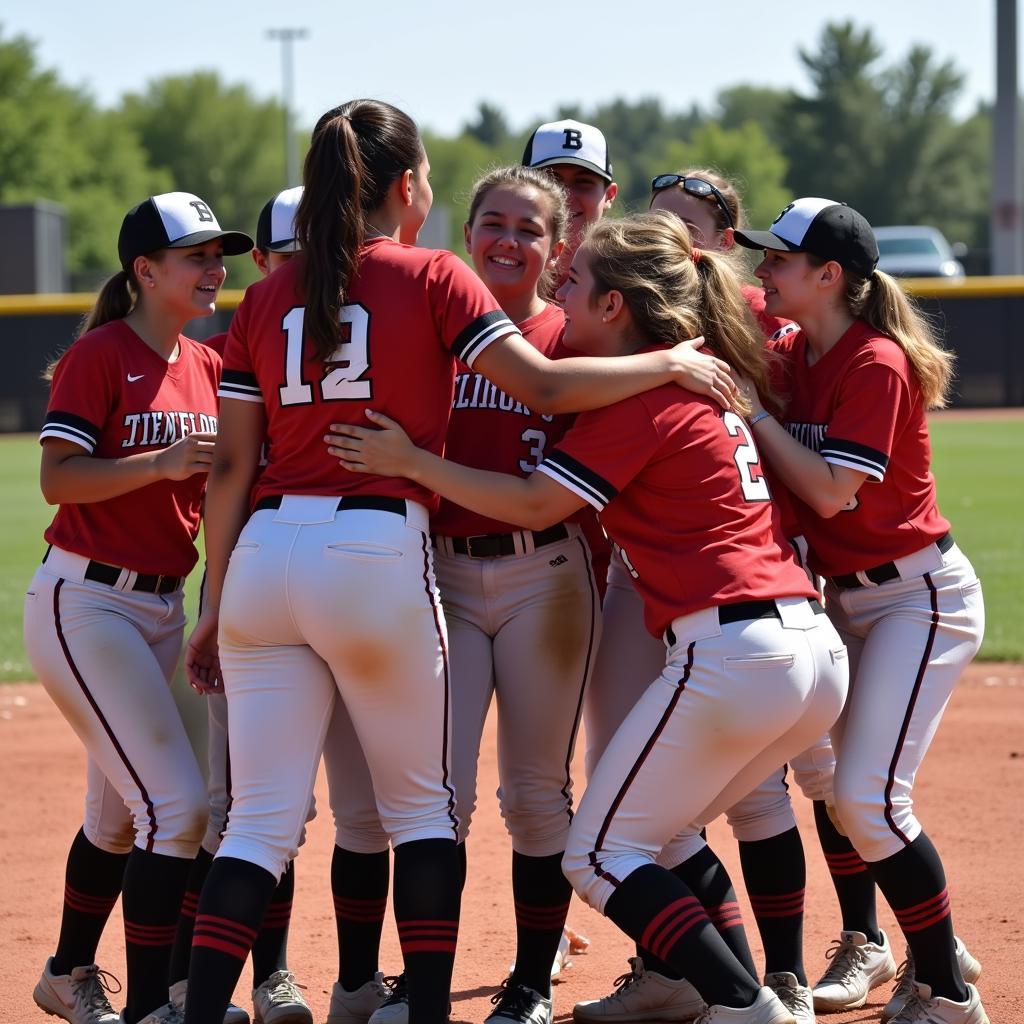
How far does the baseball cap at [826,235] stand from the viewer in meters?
3.26

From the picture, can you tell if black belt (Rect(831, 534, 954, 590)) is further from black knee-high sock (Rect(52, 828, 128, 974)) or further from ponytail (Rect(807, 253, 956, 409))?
black knee-high sock (Rect(52, 828, 128, 974))

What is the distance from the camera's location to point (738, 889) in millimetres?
4410

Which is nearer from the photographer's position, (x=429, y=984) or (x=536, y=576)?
(x=429, y=984)

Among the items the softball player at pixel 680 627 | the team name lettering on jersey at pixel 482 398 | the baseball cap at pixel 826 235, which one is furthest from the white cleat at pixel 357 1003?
the baseball cap at pixel 826 235

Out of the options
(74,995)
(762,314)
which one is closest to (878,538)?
(762,314)

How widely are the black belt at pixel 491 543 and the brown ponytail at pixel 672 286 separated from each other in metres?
0.53

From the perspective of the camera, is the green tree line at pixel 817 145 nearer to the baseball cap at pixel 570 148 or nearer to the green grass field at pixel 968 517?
the green grass field at pixel 968 517

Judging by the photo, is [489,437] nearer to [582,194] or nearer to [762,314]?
[762,314]

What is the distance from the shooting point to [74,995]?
11.2 ft

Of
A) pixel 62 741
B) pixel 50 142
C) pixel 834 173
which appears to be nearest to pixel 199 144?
pixel 50 142

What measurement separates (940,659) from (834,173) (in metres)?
67.2

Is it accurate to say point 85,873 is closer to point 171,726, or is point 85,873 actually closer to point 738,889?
point 171,726

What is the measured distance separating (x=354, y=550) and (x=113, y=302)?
1.14 metres

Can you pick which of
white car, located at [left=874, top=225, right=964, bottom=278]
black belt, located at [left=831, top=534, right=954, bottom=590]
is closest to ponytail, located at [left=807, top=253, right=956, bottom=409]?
black belt, located at [left=831, top=534, right=954, bottom=590]
